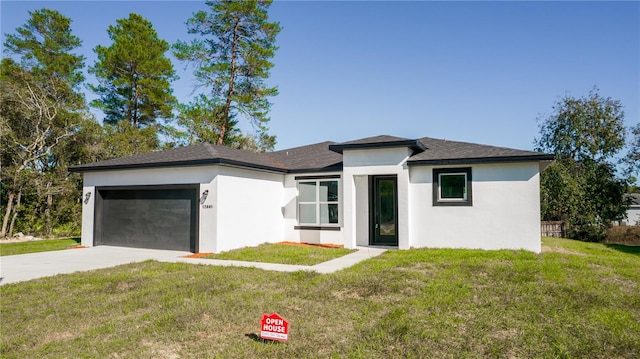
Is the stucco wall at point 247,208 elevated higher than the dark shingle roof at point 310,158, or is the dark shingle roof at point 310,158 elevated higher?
Result: the dark shingle roof at point 310,158

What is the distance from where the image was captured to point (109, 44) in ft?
81.5

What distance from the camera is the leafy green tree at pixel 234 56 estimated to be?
2361 centimetres

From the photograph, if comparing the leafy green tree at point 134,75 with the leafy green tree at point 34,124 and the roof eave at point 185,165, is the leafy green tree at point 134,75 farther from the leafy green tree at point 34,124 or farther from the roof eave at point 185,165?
the roof eave at point 185,165

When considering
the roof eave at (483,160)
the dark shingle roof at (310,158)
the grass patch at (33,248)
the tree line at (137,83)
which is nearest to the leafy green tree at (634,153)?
the roof eave at (483,160)

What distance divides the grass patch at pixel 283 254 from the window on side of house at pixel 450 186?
3127 millimetres

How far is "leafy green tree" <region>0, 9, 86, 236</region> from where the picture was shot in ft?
55.7

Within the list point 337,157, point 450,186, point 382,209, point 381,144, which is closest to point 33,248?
point 337,157

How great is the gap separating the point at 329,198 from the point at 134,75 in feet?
60.8

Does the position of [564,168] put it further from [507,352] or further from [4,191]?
[4,191]

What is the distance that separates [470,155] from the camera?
11234mm

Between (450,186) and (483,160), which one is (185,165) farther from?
(483,160)

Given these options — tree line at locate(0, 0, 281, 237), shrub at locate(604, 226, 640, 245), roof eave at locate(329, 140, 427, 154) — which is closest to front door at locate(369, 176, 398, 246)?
roof eave at locate(329, 140, 427, 154)

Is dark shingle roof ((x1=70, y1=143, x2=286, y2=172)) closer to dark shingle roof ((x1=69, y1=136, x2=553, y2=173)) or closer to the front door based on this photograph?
dark shingle roof ((x1=69, y1=136, x2=553, y2=173))

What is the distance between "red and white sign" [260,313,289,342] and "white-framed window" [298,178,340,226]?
28.7 feet
